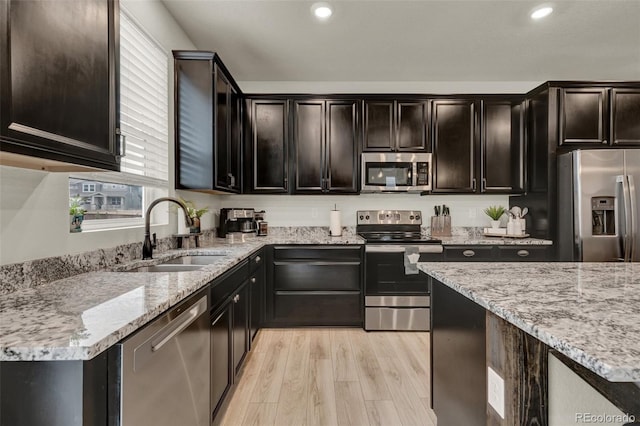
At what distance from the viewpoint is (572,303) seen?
93 centimetres

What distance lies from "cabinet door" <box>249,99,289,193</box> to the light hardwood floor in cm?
159

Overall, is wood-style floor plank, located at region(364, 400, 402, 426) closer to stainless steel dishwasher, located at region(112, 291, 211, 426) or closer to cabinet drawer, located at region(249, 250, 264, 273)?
stainless steel dishwasher, located at region(112, 291, 211, 426)

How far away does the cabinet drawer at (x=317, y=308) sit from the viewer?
318 cm

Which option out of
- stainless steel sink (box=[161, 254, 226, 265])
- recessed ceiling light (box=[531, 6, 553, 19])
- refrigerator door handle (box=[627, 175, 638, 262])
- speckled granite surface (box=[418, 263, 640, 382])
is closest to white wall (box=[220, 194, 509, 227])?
refrigerator door handle (box=[627, 175, 638, 262])

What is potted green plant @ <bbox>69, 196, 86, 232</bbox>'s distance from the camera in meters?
1.51

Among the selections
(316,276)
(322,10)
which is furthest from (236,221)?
(322,10)

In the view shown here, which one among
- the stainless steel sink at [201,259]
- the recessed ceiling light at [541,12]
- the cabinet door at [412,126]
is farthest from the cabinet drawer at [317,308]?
the recessed ceiling light at [541,12]

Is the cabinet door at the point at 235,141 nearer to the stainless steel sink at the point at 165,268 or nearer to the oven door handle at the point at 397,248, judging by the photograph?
the stainless steel sink at the point at 165,268

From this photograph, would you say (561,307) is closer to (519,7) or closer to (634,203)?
(519,7)

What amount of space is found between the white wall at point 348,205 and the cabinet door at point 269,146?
1.17 feet

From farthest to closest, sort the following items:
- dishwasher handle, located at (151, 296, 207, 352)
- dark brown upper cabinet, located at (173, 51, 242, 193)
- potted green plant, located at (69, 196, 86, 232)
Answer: dark brown upper cabinet, located at (173, 51, 242, 193), potted green plant, located at (69, 196, 86, 232), dishwasher handle, located at (151, 296, 207, 352)

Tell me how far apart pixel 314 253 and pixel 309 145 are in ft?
3.94

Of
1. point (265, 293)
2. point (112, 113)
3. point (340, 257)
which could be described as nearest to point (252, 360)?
point (265, 293)

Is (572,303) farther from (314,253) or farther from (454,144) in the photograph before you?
(454,144)
